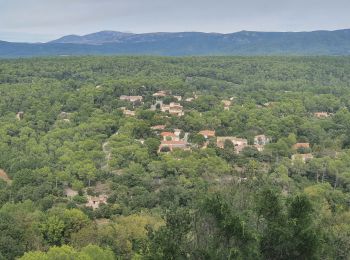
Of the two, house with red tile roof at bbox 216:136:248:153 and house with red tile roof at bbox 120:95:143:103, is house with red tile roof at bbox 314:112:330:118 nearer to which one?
house with red tile roof at bbox 216:136:248:153

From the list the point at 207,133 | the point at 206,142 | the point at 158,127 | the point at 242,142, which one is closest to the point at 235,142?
the point at 242,142

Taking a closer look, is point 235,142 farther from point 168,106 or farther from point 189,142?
point 168,106

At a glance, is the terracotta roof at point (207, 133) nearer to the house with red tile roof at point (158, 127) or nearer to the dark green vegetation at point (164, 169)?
the dark green vegetation at point (164, 169)

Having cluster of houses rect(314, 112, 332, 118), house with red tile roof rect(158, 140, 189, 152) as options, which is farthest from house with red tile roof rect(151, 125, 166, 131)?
cluster of houses rect(314, 112, 332, 118)

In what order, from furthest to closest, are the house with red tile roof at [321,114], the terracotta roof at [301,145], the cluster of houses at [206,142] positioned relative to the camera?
the house with red tile roof at [321,114] < the terracotta roof at [301,145] < the cluster of houses at [206,142]

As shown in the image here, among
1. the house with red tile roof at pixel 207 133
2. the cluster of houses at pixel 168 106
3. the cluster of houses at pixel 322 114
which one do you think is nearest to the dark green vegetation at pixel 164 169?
the house with red tile roof at pixel 207 133

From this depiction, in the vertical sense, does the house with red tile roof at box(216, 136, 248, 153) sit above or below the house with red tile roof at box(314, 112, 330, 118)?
above

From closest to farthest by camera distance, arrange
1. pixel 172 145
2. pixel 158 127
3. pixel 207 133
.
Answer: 1. pixel 172 145
2. pixel 207 133
3. pixel 158 127

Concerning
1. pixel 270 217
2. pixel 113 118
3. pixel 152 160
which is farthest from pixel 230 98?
pixel 270 217
